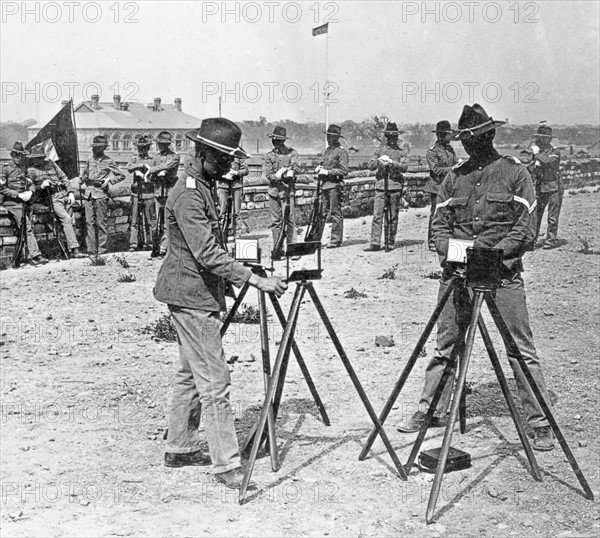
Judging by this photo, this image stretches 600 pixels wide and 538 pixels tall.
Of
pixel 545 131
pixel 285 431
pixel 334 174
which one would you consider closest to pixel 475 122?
pixel 285 431

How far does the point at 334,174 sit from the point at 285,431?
348 inches

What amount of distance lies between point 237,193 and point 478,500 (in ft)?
36.9

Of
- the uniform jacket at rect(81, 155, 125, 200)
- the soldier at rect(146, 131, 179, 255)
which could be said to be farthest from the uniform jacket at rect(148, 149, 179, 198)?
the uniform jacket at rect(81, 155, 125, 200)

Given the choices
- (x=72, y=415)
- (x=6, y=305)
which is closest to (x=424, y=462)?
(x=72, y=415)

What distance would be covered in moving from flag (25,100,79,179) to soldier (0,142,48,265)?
8.47 feet

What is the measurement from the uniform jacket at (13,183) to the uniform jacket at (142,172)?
1.92 m

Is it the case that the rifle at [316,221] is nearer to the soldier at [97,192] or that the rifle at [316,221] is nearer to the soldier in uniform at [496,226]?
the soldier at [97,192]

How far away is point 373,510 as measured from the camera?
453 centimetres

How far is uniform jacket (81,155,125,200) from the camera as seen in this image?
14.0 meters

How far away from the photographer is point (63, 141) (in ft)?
52.4

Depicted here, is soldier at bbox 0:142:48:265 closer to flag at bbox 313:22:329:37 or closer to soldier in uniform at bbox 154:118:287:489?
soldier in uniform at bbox 154:118:287:489

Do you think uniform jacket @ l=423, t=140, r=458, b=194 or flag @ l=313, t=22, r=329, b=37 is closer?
uniform jacket @ l=423, t=140, r=458, b=194

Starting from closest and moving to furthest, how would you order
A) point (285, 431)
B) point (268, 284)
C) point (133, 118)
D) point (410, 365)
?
point (268, 284) < point (410, 365) < point (285, 431) < point (133, 118)

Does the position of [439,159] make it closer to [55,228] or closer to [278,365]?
[55,228]
